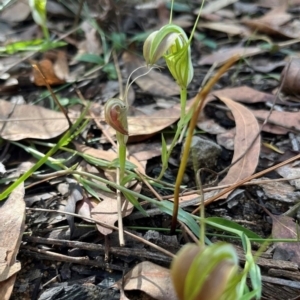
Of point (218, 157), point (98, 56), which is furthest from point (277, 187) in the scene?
point (98, 56)

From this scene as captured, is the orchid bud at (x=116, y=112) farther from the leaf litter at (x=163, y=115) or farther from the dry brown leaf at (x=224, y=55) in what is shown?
the dry brown leaf at (x=224, y=55)

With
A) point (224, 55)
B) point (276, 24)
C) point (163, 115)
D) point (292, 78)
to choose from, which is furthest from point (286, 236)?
point (276, 24)

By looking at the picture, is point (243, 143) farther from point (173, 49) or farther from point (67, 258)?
point (67, 258)

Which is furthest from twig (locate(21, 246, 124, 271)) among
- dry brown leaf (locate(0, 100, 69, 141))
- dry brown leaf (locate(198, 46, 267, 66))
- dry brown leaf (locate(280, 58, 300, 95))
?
dry brown leaf (locate(198, 46, 267, 66))

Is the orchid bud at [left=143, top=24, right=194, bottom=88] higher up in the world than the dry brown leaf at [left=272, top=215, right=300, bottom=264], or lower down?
higher up

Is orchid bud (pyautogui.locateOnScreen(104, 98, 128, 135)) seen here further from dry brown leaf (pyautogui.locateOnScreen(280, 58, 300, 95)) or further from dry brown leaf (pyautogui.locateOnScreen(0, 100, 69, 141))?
dry brown leaf (pyautogui.locateOnScreen(280, 58, 300, 95))
